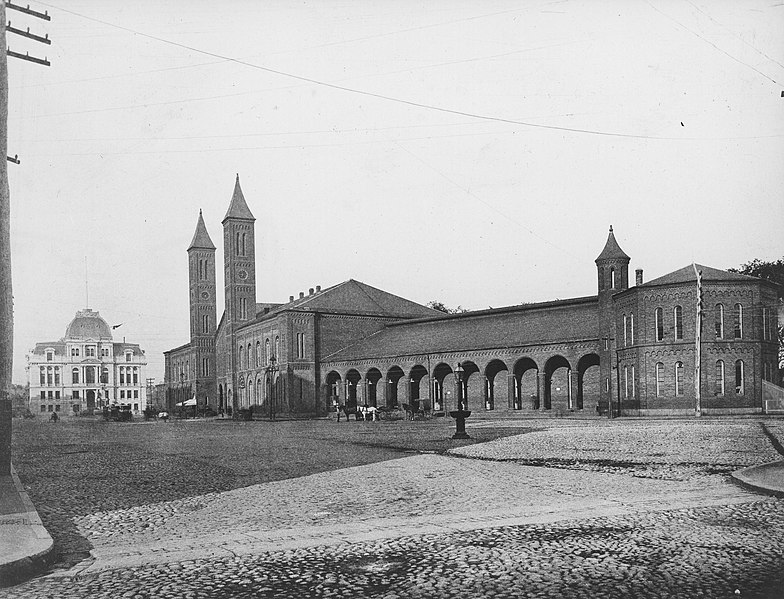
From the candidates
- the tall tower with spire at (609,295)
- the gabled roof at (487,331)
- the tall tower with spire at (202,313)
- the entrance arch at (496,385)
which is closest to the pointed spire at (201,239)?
the tall tower with spire at (202,313)

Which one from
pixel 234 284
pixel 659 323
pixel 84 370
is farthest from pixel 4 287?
pixel 234 284

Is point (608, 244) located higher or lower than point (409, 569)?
higher

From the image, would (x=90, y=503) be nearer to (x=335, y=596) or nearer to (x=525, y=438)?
(x=335, y=596)

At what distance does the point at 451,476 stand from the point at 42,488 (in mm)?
6883

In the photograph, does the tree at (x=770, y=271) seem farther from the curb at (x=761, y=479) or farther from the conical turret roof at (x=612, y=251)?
the curb at (x=761, y=479)

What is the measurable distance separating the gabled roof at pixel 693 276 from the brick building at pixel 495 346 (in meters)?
0.08

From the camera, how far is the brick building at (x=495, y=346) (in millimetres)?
43312

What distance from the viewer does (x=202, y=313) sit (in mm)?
91625

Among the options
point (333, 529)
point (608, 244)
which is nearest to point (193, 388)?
point (608, 244)

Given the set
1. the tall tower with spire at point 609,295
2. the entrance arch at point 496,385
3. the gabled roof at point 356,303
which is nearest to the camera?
the tall tower with spire at point 609,295

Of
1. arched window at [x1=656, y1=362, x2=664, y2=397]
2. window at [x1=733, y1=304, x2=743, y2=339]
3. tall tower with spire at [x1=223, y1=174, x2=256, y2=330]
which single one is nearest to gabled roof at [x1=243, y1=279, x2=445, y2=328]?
tall tower with spire at [x1=223, y1=174, x2=256, y2=330]

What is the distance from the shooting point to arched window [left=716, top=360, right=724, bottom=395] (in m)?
42.7

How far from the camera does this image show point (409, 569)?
6.52 metres

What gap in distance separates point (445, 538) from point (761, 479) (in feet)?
19.2
